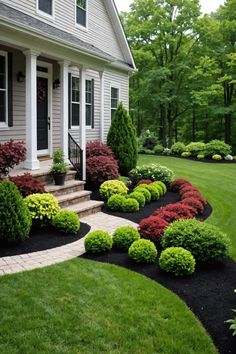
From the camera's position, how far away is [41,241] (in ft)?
22.0

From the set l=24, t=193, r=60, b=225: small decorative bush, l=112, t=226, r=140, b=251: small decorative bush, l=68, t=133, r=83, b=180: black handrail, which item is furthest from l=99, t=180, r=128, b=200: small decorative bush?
l=112, t=226, r=140, b=251: small decorative bush

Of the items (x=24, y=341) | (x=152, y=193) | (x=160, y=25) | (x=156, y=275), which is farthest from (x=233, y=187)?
(x=160, y=25)

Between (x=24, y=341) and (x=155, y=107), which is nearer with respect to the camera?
(x=24, y=341)

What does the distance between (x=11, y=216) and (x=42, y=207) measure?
95 centimetres

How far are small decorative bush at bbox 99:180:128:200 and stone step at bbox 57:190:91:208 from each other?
47 cm

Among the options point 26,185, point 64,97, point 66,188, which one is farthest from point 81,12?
point 26,185

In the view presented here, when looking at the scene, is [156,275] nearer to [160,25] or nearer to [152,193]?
[152,193]

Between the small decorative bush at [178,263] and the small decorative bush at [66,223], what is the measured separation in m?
2.20

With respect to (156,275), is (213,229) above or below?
above

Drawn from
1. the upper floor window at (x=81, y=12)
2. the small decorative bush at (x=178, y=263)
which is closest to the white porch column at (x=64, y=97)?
the upper floor window at (x=81, y=12)

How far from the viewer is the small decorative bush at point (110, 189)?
10.0 meters

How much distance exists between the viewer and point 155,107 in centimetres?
2886

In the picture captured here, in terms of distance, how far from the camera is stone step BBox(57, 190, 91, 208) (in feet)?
28.6

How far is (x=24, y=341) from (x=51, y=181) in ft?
19.7
